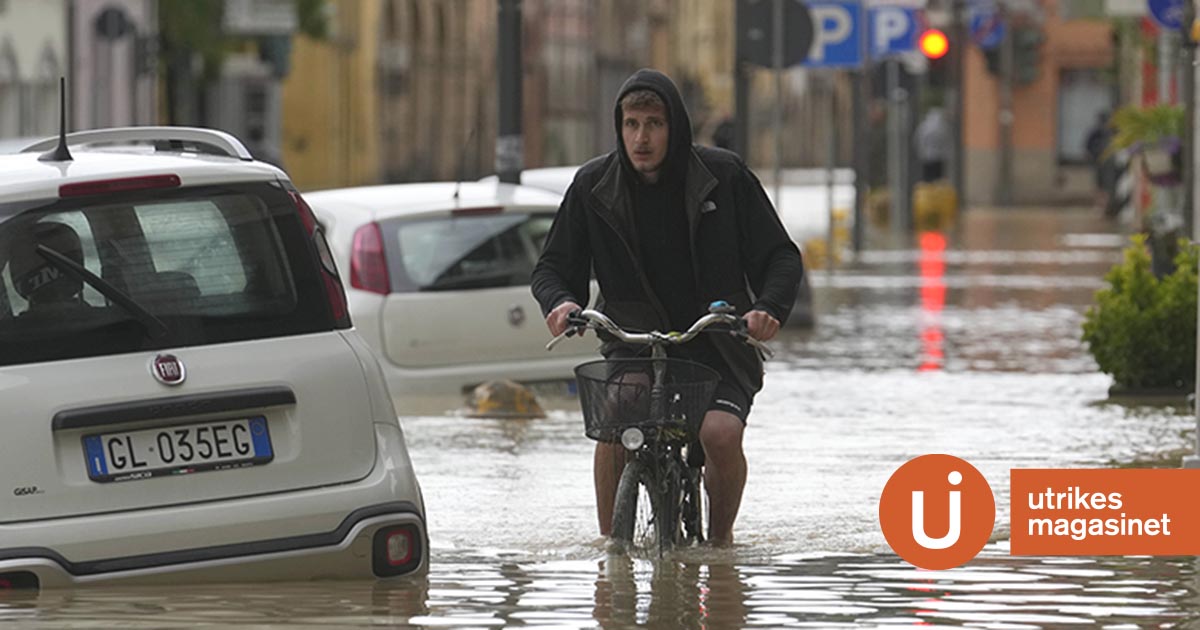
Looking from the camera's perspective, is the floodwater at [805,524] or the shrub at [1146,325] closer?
the floodwater at [805,524]

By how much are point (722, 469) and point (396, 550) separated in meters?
1.30

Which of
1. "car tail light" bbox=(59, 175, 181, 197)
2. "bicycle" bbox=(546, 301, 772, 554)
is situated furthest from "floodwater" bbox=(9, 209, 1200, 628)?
"car tail light" bbox=(59, 175, 181, 197)

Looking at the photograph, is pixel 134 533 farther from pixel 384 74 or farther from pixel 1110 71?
pixel 384 74

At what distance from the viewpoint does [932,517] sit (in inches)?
392

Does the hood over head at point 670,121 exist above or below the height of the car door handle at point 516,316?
above

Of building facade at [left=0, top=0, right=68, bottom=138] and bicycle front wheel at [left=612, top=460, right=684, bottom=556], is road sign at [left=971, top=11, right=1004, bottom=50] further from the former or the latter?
bicycle front wheel at [left=612, top=460, right=684, bottom=556]

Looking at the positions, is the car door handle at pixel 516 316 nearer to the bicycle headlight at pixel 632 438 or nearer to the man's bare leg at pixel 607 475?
the man's bare leg at pixel 607 475

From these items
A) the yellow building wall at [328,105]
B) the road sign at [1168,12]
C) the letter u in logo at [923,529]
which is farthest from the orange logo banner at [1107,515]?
the yellow building wall at [328,105]

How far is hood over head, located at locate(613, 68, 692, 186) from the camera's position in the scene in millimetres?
9391

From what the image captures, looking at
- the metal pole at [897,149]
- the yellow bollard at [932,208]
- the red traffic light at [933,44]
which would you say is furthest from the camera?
the yellow bollard at [932,208]

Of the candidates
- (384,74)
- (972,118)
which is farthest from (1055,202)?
(384,74)

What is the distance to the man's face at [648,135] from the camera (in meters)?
9.42

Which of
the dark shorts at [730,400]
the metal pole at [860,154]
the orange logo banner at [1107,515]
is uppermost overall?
the dark shorts at [730,400]

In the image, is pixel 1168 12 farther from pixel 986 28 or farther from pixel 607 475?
pixel 986 28
